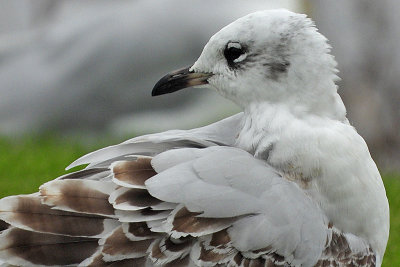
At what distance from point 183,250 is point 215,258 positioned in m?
0.10

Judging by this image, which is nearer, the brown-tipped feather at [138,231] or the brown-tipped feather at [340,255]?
the brown-tipped feather at [138,231]

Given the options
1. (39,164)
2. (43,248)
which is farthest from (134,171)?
(39,164)

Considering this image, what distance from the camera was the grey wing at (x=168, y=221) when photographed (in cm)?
287

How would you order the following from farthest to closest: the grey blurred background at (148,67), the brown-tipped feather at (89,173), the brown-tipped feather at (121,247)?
the grey blurred background at (148,67)
the brown-tipped feather at (89,173)
the brown-tipped feather at (121,247)

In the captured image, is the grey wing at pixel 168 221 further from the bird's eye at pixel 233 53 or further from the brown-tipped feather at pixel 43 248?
the bird's eye at pixel 233 53

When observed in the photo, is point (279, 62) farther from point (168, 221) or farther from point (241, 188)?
point (168, 221)

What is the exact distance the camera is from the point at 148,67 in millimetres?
6719

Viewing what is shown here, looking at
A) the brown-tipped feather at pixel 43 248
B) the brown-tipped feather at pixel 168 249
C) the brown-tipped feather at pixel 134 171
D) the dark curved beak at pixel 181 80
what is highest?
the dark curved beak at pixel 181 80

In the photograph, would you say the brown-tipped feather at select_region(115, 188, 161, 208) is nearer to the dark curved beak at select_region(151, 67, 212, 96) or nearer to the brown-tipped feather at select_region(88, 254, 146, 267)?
the brown-tipped feather at select_region(88, 254, 146, 267)

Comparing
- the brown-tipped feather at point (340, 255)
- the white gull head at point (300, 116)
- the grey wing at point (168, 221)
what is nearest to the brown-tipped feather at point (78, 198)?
the grey wing at point (168, 221)

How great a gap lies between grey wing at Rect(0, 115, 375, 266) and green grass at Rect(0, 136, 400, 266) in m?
1.81

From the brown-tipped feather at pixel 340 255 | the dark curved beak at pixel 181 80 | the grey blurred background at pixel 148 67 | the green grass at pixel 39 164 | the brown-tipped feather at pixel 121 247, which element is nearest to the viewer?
the brown-tipped feather at pixel 121 247

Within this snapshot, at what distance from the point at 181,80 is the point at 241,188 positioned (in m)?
0.55

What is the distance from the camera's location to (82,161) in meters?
3.24
